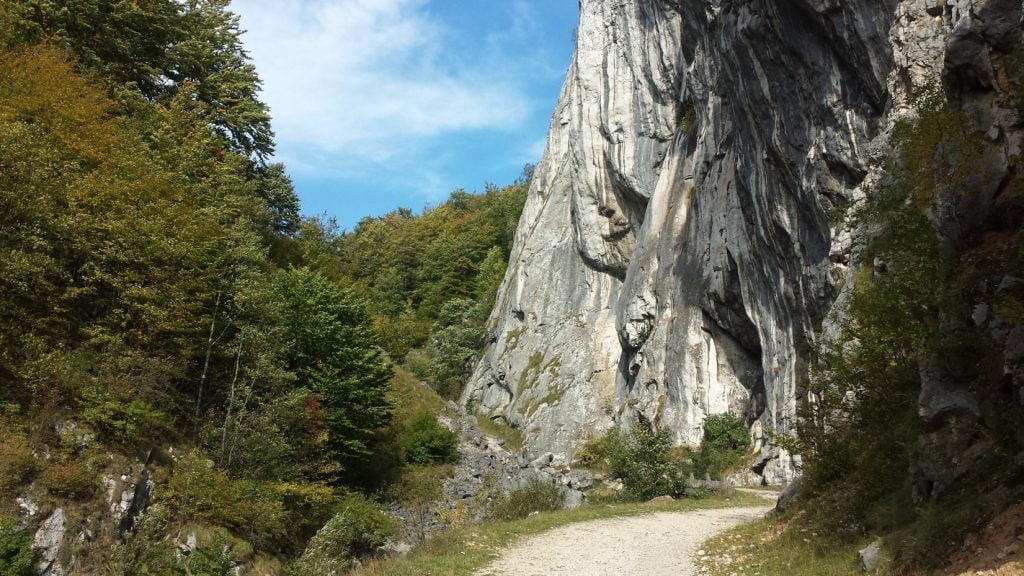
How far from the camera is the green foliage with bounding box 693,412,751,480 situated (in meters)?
25.3

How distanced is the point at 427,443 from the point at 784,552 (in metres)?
19.5

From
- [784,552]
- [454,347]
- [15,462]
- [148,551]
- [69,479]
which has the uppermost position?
[454,347]

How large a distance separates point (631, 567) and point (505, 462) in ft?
66.3

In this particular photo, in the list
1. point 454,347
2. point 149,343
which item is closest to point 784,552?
point 149,343

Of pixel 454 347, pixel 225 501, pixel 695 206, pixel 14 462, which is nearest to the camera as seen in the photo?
pixel 14 462

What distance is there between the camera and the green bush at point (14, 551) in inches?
374

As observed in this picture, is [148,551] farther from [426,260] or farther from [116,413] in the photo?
[426,260]

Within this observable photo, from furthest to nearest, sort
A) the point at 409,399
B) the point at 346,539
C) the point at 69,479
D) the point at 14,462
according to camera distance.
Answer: the point at 409,399 < the point at 346,539 < the point at 69,479 < the point at 14,462

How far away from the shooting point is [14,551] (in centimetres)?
973

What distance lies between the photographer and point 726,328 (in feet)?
95.5

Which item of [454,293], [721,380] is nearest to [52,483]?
[721,380]

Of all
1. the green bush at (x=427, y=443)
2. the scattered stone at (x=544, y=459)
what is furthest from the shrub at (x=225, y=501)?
the scattered stone at (x=544, y=459)

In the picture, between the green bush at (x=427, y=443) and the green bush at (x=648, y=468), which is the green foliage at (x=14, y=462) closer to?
the green bush at (x=648, y=468)

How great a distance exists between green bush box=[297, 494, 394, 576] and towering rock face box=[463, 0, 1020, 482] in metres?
10.5
